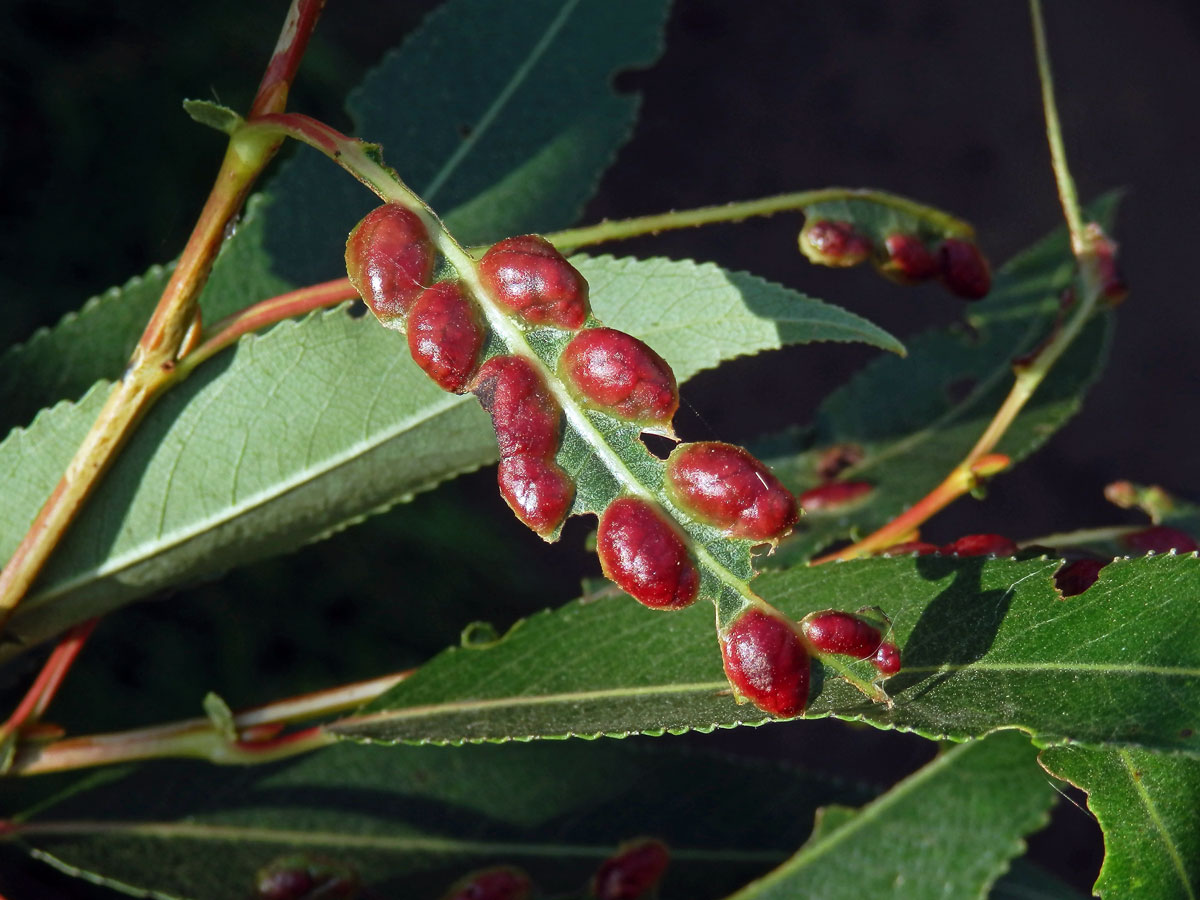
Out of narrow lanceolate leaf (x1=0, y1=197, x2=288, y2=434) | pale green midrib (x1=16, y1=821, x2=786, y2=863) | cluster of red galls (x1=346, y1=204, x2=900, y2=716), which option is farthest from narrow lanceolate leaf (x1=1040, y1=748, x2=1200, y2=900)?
narrow lanceolate leaf (x1=0, y1=197, x2=288, y2=434)

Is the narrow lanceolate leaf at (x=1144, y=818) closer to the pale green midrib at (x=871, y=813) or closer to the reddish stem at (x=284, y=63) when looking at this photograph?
the pale green midrib at (x=871, y=813)

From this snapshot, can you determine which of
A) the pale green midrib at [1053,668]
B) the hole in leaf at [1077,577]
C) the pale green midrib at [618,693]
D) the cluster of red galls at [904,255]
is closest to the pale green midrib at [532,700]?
the pale green midrib at [618,693]

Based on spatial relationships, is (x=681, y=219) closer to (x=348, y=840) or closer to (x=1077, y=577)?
(x=1077, y=577)

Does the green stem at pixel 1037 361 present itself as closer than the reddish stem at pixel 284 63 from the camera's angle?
No

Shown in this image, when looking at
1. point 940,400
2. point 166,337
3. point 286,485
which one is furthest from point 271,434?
point 940,400

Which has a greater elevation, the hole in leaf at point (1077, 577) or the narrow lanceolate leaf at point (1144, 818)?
the hole in leaf at point (1077, 577)

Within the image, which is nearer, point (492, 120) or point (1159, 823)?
point (1159, 823)

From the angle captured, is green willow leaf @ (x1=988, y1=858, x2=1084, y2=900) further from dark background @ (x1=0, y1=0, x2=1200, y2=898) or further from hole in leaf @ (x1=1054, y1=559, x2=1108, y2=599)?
dark background @ (x1=0, y1=0, x2=1200, y2=898)
